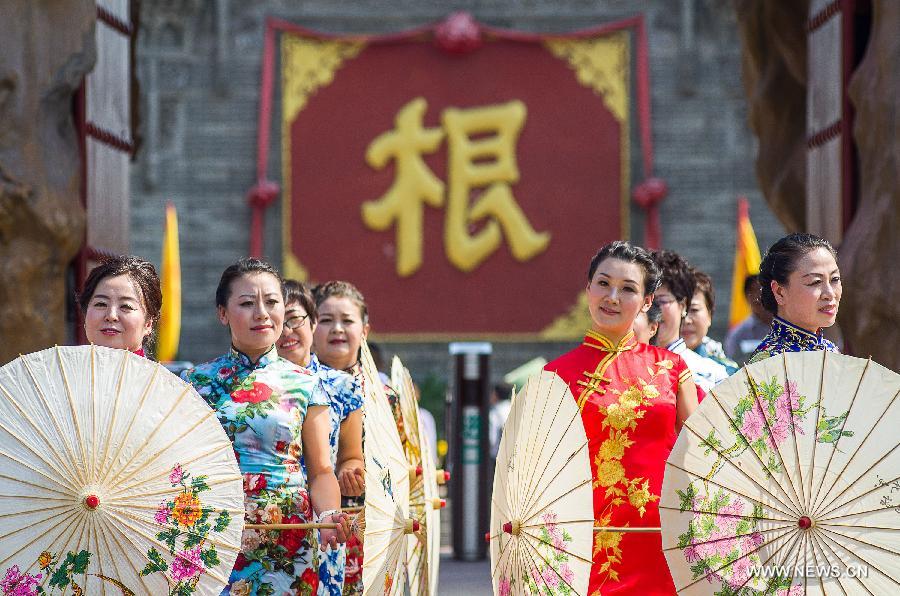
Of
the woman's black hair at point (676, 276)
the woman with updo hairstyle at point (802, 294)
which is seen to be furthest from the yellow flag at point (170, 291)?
the woman with updo hairstyle at point (802, 294)

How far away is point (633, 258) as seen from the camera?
386cm

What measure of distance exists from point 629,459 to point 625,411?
0.40ft

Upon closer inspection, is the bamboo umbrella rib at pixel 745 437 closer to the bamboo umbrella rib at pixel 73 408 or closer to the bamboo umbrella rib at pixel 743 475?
the bamboo umbrella rib at pixel 743 475

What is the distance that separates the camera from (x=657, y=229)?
13.3m

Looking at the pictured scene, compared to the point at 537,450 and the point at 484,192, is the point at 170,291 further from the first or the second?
the point at 537,450

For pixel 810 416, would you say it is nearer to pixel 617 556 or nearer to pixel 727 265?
pixel 617 556

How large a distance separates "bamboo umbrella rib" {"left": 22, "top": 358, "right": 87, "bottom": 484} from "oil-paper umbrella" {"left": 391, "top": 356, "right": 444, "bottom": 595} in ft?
3.59

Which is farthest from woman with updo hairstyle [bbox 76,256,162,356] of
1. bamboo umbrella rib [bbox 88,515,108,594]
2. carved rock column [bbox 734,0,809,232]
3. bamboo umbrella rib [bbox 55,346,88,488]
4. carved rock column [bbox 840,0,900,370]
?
carved rock column [bbox 734,0,809,232]

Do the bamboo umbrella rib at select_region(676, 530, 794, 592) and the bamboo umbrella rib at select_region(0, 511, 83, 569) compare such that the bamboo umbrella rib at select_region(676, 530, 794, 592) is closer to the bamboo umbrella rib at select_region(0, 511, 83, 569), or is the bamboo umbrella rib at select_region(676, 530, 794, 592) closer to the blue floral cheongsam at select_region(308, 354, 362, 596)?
the blue floral cheongsam at select_region(308, 354, 362, 596)

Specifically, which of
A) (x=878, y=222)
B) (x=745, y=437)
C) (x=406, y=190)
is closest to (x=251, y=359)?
(x=745, y=437)

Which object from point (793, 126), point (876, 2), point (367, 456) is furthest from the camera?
point (793, 126)

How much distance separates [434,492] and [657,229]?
9.26m

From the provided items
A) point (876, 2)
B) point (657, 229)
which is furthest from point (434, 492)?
point (657, 229)

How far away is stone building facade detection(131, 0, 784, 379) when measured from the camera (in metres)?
13.4
